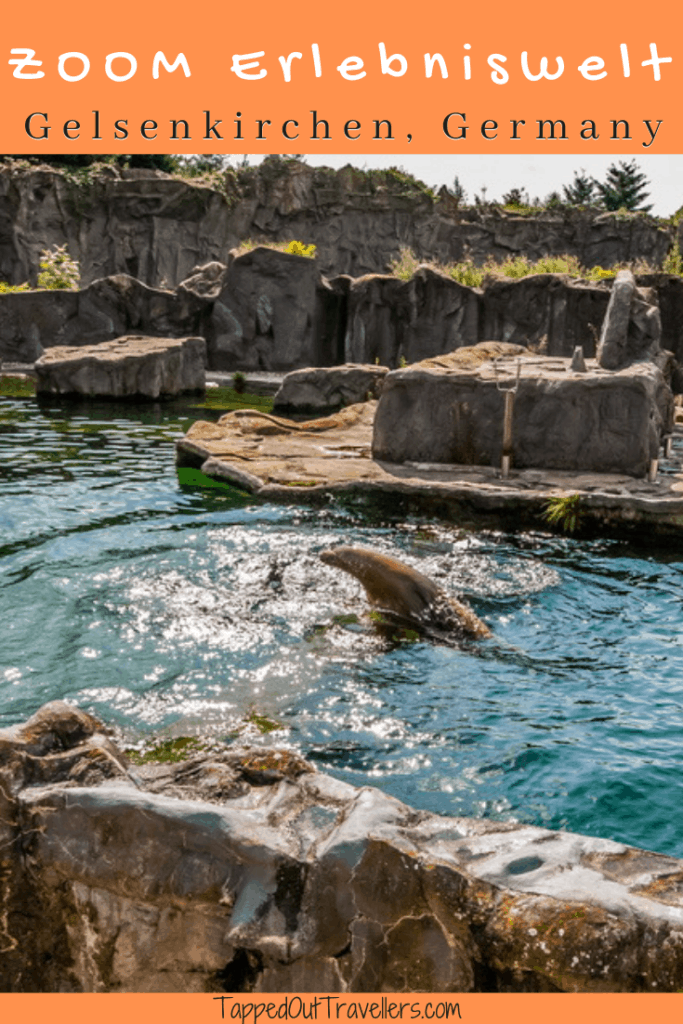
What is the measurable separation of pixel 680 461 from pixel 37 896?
10792 mm

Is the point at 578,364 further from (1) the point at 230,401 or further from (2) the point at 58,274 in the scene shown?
(2) the point at 58,274

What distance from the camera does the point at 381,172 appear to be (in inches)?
1561

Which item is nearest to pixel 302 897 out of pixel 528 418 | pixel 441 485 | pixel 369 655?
pixel 369 655

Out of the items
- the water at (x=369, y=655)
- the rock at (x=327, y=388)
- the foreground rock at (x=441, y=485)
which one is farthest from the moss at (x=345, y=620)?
the rock at (x=327, y=388)

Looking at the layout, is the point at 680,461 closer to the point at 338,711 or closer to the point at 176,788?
the point at 338,711

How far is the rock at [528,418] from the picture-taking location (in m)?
11.0

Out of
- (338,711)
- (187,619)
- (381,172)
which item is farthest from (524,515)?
(381,172)

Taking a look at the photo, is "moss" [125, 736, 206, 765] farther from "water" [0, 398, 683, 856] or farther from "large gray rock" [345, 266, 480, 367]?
"large gray rock" [345, 266, 480, 367]

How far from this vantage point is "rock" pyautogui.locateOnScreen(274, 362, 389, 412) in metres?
19.3

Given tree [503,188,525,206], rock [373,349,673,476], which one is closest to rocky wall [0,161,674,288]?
tree [503,188,525,206]

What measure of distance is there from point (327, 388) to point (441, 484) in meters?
9.31

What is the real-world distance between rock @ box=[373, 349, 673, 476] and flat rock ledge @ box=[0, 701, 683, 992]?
822 centimetres

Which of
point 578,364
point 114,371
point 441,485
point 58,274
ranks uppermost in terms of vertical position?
point 58,274

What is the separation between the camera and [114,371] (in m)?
19.6
